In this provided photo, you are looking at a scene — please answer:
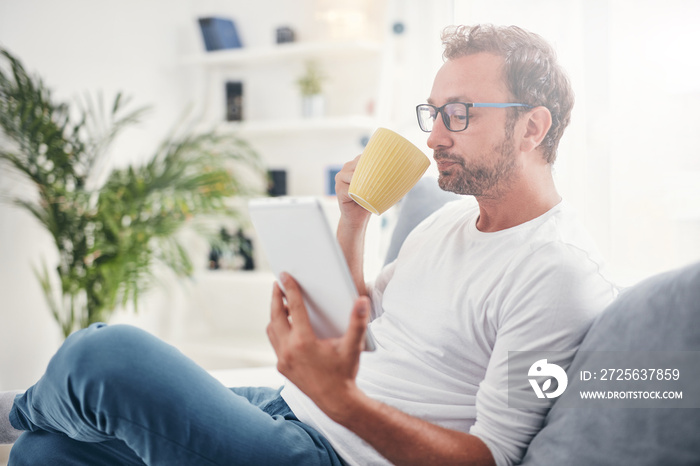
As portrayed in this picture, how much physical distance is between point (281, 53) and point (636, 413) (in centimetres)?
243

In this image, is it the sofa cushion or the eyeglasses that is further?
the eyeglasses

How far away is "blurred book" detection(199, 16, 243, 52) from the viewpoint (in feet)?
9.49

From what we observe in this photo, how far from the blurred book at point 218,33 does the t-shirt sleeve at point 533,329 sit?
2.46m

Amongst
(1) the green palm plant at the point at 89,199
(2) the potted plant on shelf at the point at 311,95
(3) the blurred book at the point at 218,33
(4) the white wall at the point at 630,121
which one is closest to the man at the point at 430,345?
(4) the white wall at the point at 630,121

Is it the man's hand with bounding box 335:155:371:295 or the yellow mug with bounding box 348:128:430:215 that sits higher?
the yellow mug with bounding box 348:128:430:215

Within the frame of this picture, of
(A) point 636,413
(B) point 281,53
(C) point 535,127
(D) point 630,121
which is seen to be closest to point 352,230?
(C) point 535,127

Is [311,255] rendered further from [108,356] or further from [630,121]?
[630,121]

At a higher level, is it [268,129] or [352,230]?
[268,129]

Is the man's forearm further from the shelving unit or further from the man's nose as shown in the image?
the shelving unit

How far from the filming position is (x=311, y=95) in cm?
275

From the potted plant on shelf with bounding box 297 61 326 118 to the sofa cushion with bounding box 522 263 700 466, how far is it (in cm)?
214

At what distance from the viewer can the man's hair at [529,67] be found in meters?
0.98

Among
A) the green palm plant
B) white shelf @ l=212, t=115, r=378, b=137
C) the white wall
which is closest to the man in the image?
the white wall

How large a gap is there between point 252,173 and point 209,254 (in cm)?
47
